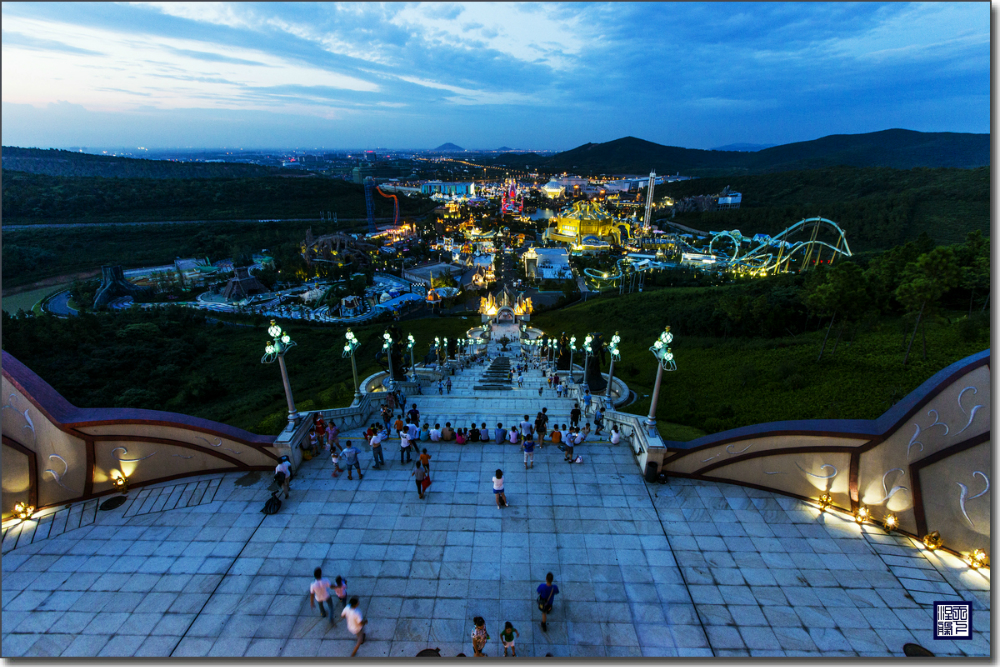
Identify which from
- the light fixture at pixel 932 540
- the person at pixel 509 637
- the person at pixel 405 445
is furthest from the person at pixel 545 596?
the light fixture at pixel 932 540

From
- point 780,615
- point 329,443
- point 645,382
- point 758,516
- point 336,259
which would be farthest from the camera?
point 336,259

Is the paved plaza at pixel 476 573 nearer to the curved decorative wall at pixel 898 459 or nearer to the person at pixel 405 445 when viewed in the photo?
A: the curved decorative wall at pixel 898 459

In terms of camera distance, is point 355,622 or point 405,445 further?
point 405,445

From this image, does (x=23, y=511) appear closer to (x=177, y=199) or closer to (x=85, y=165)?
(x=177, y=199)

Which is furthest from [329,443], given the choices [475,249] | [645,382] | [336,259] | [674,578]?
[475,249]

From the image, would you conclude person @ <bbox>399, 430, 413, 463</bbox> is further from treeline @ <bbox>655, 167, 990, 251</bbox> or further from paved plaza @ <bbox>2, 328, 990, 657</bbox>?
treeline @ <bbox>655, 167, 990, 251</bbox>

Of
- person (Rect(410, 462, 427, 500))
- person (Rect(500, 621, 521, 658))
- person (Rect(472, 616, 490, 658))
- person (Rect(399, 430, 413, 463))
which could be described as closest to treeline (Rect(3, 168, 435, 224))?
person (Rect(399, 430, 413, 463))

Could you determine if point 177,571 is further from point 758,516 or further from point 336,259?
point 336,259

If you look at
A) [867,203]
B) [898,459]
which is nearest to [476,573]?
[898,459]
